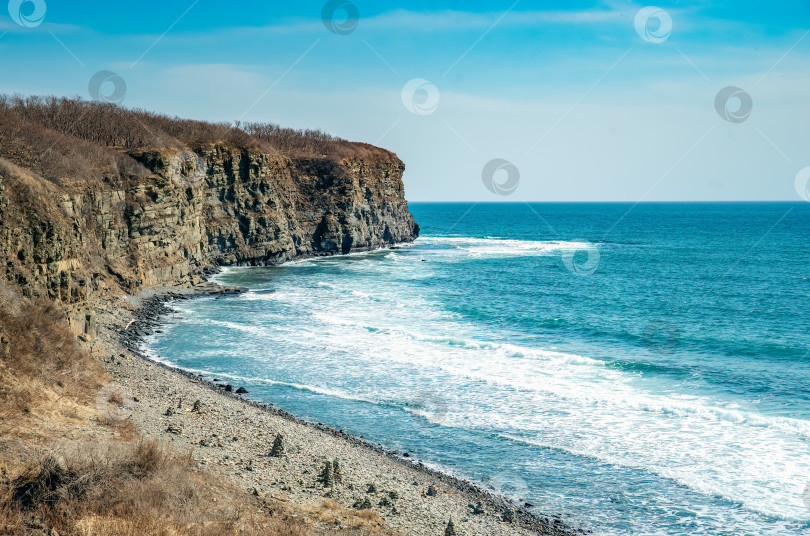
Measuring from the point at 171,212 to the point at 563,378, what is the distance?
3851 centimetres

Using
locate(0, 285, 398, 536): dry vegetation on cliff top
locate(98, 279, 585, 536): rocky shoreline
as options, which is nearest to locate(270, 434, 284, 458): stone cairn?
locate(98, 279, 585, 536): rocky shoreline

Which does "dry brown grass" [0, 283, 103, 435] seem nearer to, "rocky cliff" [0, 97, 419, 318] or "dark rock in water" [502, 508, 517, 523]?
"rocky cliff" [0, 97, 419, 318]

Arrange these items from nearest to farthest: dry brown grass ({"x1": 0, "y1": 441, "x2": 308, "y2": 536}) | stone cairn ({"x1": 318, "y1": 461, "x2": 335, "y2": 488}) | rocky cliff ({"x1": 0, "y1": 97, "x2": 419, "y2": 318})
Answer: dry brown grass ({"x1": 0, "y1": 441, "x2": 308, "y2": 536}) → stone cairn ({"x1": 318, "y1": 461, "x2": 335, "y2": 488}) → rocky cliff ({"x1": 0, "y1": 97, "x2": 419, "y2": 318})

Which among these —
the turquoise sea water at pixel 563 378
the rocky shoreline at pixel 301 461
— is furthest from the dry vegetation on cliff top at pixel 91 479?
the turquoise sea water at pixel 563 378

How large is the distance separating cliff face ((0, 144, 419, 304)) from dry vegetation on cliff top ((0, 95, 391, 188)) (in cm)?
155

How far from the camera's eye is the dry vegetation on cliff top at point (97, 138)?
4203 cm

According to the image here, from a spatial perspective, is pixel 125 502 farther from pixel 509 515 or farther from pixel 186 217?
pixel 186 217

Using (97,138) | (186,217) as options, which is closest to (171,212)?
(186,217)

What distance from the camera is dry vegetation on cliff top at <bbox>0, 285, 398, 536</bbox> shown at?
10266mm

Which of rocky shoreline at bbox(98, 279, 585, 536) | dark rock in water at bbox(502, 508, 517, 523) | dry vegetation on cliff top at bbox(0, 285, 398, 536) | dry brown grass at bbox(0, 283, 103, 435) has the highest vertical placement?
dry brown grass at bbox(0, 283, 103, 435)

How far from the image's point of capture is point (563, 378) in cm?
2831

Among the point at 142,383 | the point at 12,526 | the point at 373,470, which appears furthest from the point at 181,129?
the point at 12,526

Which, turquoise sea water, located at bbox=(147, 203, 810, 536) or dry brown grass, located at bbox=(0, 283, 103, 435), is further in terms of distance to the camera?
turquoise sea water, located at bbox=(147, 203, 810, 536)

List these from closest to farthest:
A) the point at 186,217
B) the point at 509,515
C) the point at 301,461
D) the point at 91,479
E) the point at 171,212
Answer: the point at 91,479
the point at 509,515
the point at 301,461
the point at 171,212
the point at 186,217
